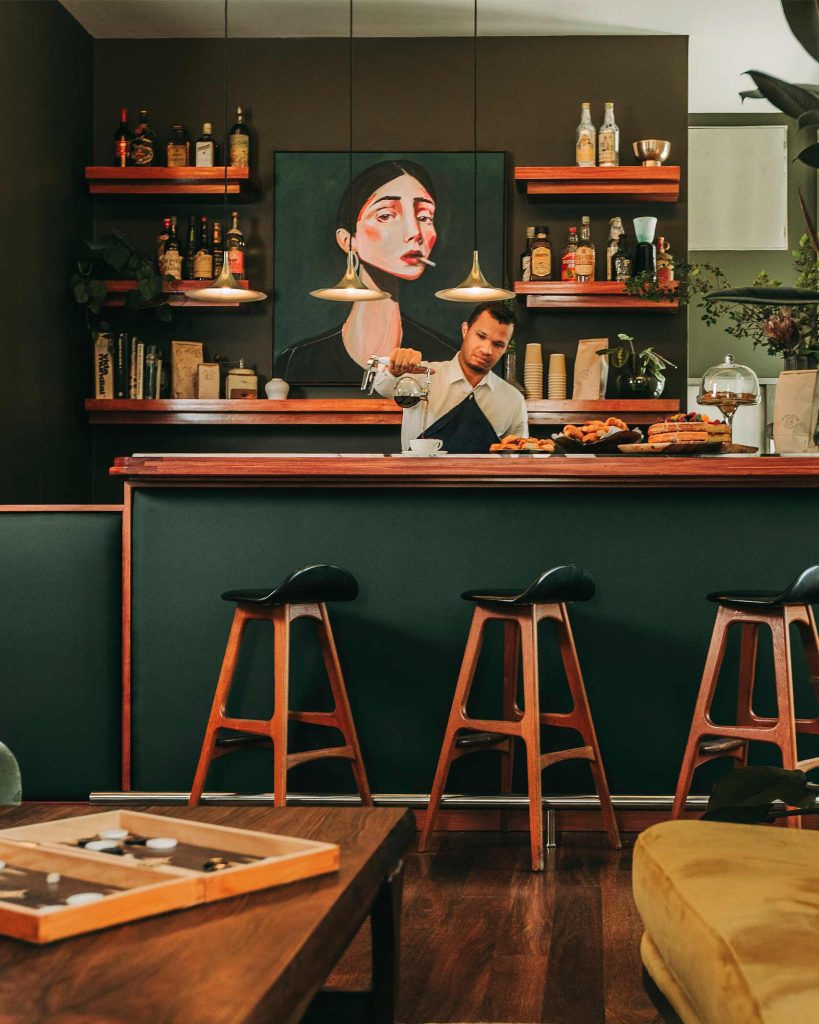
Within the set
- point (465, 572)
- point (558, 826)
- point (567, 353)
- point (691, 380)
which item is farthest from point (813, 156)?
point (691, 380)

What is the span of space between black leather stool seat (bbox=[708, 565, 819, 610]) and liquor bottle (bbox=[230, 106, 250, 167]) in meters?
3.69

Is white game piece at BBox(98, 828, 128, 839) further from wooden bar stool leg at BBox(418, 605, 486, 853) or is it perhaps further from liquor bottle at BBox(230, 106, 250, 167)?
liquor bottle at BBox(230, 106, 250, 167)

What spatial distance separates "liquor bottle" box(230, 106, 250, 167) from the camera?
5594 millimetres

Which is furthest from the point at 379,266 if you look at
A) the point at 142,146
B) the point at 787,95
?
the point at 787,95

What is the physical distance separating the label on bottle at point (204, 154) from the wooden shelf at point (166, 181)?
0.10 m

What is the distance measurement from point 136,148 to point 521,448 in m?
3.23

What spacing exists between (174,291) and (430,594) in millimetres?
2844

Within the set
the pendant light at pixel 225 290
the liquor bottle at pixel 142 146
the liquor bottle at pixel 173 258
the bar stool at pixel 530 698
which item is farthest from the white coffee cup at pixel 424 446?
the liquor bottle at pixel 142 146

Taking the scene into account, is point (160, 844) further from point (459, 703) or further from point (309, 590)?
point (459, 703)

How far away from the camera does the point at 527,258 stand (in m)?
5.60

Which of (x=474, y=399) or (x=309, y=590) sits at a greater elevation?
(x=474, y=399)

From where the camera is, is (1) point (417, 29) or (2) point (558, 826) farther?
(1) point (417, 29)

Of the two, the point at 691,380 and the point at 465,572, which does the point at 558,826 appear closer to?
the point at 465,572

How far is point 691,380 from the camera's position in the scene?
7.22 m
